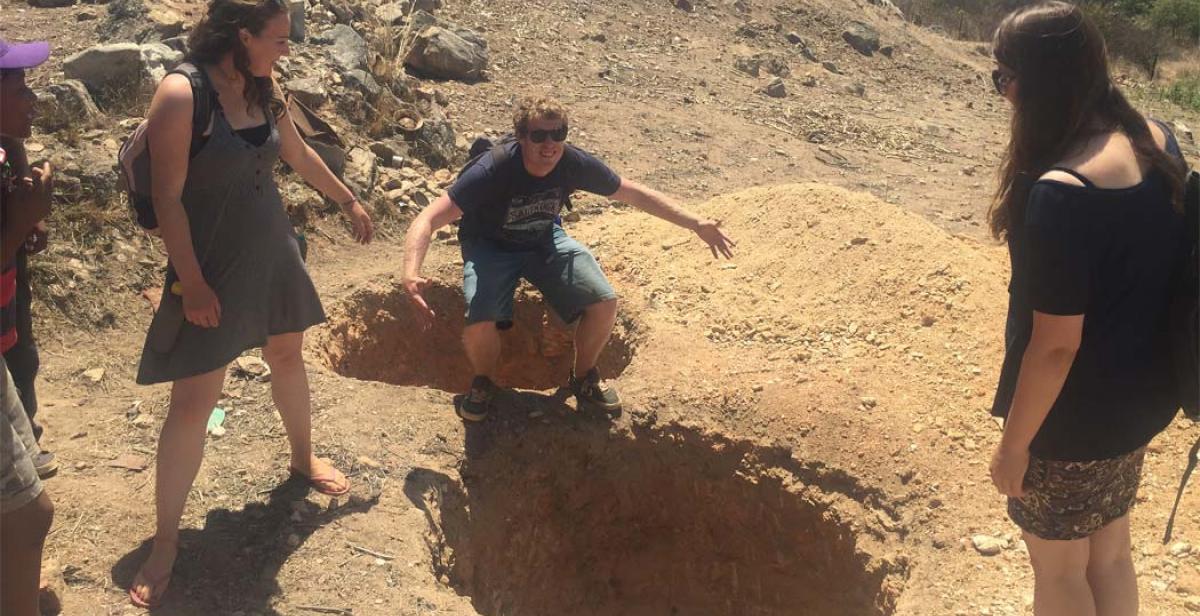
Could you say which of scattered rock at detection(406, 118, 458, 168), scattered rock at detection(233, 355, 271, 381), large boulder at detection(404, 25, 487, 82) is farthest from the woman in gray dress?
large boulder at detection(404, 25, 487, 82)

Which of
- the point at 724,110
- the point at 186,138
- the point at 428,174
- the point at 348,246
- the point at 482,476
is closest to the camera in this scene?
the point at 186,138

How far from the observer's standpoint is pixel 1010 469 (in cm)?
248

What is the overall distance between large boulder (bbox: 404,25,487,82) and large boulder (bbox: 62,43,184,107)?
2.84m

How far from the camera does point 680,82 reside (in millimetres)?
10945

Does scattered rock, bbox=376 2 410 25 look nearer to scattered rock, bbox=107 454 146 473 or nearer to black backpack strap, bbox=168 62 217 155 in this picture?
scattered rock, bbox=107 454 146 473

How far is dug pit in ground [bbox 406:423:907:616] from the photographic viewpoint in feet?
14.1

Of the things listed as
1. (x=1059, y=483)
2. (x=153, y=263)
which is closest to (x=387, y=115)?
(x=153, y=263)

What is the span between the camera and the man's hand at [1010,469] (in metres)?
2.46

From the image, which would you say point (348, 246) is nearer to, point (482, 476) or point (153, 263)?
point (153, 263)

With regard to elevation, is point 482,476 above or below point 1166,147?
below

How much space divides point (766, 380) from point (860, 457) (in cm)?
64

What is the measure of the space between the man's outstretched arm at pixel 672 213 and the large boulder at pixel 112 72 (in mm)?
3717

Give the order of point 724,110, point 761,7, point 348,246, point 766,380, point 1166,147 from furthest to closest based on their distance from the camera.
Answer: point 761,7
point 724,110
point 348,246
point 766,380
point 1166,147

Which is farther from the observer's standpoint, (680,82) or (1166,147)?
(680,82)
